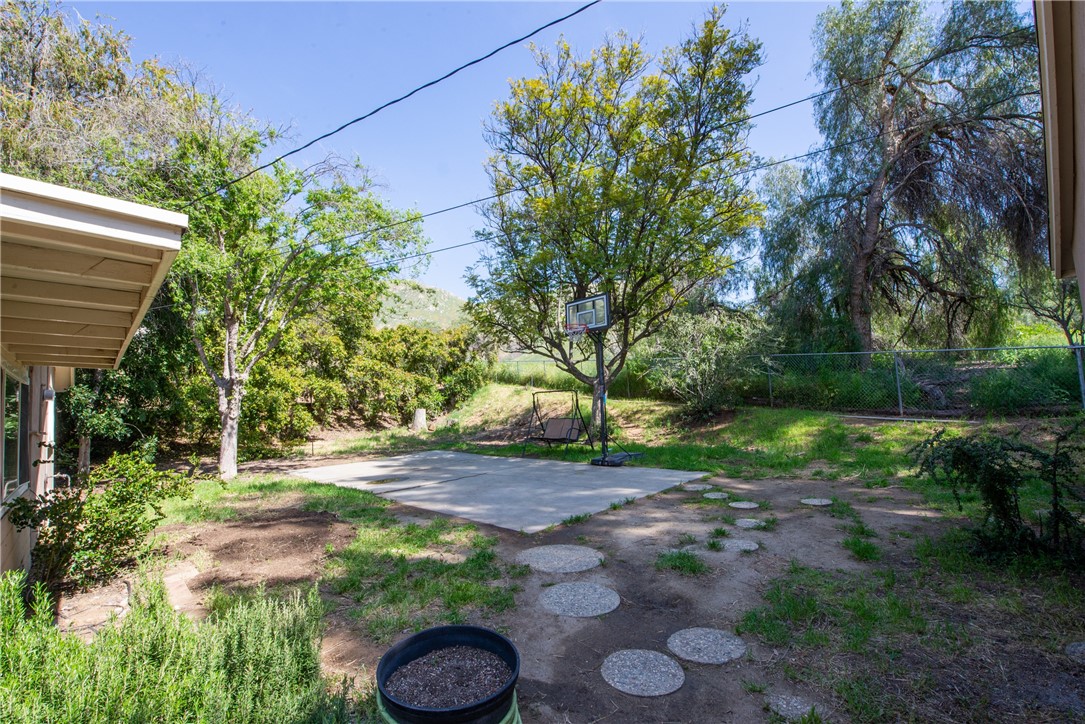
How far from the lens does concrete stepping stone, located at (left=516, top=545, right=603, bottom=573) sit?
3675mm

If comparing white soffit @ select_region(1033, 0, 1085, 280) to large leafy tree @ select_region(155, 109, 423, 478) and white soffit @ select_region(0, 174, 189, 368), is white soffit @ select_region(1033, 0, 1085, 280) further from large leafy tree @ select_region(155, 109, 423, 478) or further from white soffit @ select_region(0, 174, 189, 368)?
large leafy tree @ select_region(155, 109, 423, 478)

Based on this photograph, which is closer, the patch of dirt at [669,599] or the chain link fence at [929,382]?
the patch of dirt at [669,599]

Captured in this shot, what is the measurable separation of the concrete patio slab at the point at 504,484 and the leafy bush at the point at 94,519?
8.82 ft

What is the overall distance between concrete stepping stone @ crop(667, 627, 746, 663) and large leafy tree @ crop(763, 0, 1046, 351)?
376 inches

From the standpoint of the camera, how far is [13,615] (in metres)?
1.81

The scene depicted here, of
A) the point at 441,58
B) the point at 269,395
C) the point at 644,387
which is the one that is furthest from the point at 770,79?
the point at 269,395

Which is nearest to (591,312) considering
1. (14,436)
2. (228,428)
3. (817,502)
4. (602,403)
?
(602,403)

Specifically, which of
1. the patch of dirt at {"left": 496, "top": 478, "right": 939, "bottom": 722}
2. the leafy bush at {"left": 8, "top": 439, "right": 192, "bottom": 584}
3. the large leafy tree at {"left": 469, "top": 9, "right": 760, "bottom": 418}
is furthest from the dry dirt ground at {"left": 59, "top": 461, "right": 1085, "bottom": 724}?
the large leafy tree at {"left": 469, "top": 9, "right": 760, "bottom": 418}

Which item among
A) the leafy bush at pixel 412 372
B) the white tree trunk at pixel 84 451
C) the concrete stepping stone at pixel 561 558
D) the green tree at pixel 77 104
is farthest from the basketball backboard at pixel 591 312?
the white tree trunk at pixel 84 451

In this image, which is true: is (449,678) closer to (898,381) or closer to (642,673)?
(642,673)

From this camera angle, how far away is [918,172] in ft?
31.6

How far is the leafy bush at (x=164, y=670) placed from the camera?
1.42 metres

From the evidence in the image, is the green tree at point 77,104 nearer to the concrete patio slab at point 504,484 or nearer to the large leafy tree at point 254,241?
the large leafy tree at point 254,241

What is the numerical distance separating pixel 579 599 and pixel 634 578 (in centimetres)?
51
